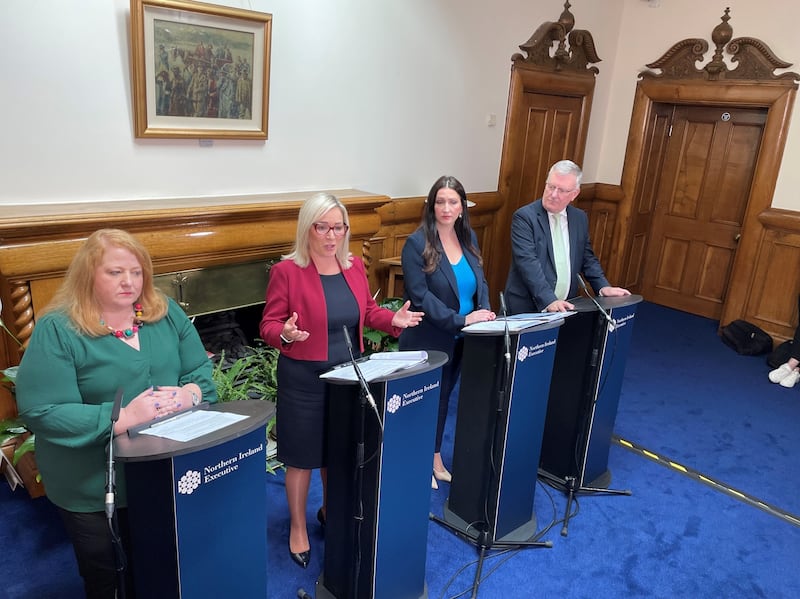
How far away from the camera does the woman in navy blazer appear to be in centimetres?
260

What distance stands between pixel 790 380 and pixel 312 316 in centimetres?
395

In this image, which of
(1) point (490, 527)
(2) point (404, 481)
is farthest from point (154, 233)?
(1) point (490, 527)

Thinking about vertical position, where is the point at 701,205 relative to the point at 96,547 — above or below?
above

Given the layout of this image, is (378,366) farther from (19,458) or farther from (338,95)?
(338,95)

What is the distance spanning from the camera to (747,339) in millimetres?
5070

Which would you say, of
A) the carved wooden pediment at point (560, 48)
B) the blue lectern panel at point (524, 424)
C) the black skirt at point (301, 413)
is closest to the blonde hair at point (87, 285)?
the black skirt at point (301, 413)

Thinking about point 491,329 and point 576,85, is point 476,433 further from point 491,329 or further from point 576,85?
point 576,85

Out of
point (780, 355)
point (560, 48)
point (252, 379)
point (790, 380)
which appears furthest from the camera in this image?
point (560, 48)

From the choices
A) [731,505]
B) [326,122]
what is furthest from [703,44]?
[731,505]

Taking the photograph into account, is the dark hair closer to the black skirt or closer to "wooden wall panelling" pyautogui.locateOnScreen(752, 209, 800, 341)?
the black skirt

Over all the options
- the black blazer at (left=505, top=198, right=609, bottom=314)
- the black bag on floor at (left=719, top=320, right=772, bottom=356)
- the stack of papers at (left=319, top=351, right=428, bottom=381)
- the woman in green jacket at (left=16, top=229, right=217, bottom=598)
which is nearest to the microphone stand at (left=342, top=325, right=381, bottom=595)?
the stack of papers at (left=319, top=351, right=428, bottom=381)

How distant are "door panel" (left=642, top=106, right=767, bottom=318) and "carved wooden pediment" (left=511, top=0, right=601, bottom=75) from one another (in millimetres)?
1218

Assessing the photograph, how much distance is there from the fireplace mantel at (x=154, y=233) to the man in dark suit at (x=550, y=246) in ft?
3.50

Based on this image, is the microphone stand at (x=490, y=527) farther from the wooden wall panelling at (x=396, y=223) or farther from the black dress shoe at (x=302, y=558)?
the wooden wall panelling at (x=396, y=223)
